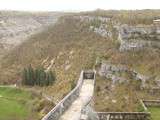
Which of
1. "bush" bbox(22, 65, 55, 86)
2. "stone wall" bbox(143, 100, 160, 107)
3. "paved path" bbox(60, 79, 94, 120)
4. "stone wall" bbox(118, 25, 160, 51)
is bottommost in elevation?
"bush" bbox(22, 65, 55, 86)

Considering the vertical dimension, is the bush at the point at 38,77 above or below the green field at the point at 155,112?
below

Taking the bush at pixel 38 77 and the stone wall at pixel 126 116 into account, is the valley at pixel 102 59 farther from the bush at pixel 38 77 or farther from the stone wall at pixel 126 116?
the bush at pixel 38 77

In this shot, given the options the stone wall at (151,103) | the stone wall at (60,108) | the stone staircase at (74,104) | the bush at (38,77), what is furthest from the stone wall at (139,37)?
the stone wall at (60,108)

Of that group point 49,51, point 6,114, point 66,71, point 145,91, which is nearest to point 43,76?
point 66,71

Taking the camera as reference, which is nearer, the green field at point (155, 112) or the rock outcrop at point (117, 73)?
the green field at point (155, 112)

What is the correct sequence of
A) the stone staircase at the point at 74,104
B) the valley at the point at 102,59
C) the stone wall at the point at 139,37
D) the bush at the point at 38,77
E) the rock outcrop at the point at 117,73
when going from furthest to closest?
the bush at the point at 38,77 → the stone wall at the point at 139,37 → the rock outcrop at the point at 117,73 → the valley at the point at 102,59 → the stone staircase at the point at 74,104

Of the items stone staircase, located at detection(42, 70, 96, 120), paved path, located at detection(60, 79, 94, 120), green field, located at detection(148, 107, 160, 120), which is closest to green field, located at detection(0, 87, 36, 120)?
paved path, located at detection(60, 79, 94, 120)

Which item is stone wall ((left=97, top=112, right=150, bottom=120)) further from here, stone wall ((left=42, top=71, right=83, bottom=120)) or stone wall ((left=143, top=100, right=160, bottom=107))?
stone wall ((left=143, top=100, right=160, bottom=107))
